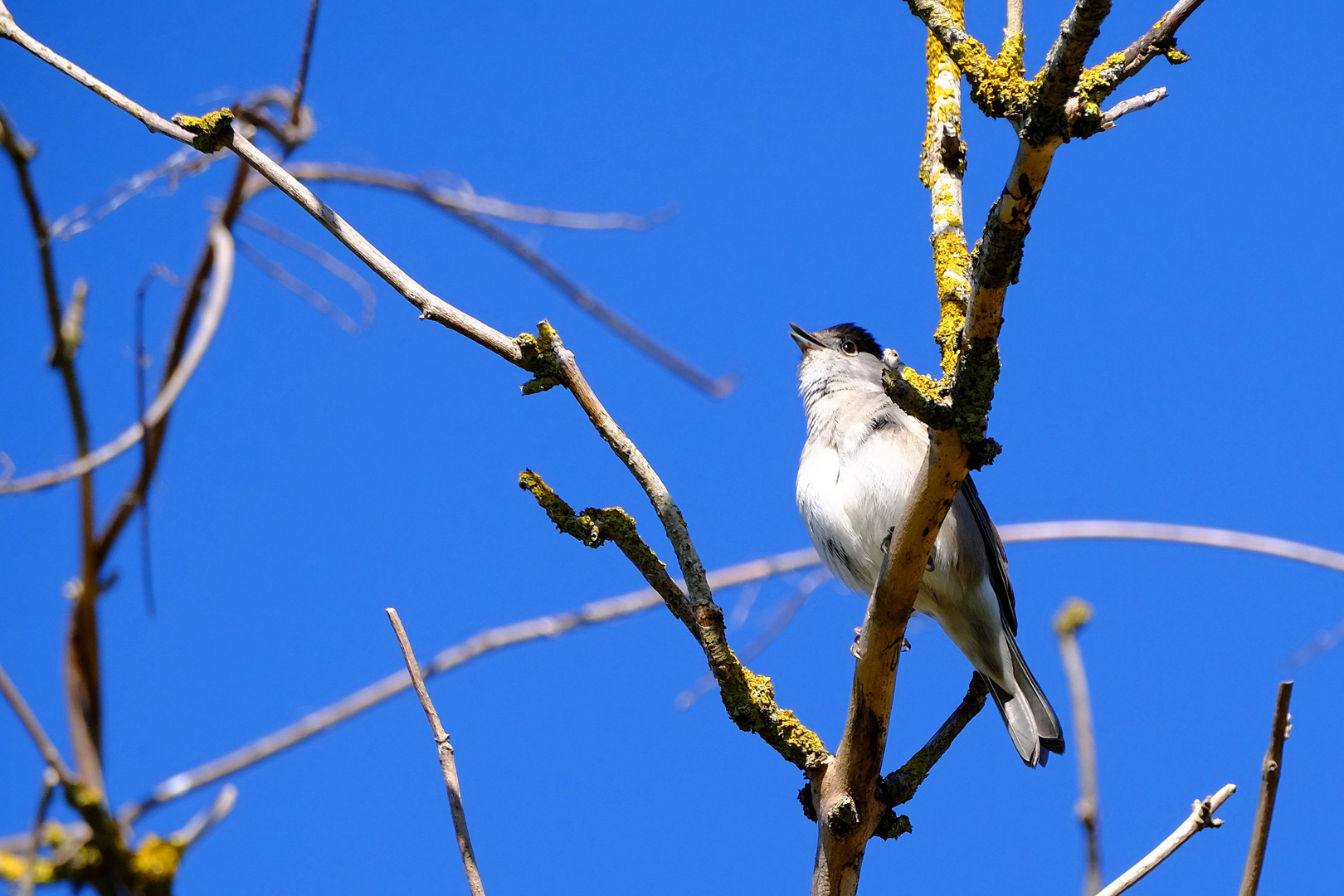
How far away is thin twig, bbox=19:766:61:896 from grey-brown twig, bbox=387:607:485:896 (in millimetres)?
722

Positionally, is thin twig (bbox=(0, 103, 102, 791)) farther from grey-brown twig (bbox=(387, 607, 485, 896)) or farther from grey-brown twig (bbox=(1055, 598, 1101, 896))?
grey-brown twig (bbox=(1055, 598, 1101, 896))

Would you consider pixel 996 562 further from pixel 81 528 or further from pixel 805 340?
pixel 81 528

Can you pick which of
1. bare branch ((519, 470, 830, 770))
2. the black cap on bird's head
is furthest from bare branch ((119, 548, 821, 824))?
the black cap on bird's head

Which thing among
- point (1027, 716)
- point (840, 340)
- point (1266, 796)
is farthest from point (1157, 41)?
point (840, 340)

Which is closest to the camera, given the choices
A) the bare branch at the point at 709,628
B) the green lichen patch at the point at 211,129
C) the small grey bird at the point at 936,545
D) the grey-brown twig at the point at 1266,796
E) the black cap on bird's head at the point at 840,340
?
the grey-brown twig at the point at 1266,796

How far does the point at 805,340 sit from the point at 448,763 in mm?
4848

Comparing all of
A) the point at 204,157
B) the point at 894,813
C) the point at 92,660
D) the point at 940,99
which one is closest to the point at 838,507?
the point at 940,99

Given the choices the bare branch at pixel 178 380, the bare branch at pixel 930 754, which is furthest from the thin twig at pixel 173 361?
the bare branch at pixel 930 754

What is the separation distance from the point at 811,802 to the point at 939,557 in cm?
215

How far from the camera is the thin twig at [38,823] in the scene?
2.18 m

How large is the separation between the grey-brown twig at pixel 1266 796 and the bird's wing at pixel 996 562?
3322mm

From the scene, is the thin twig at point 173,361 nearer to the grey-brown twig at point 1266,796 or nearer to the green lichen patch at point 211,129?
the green lichen patch at point 211,129

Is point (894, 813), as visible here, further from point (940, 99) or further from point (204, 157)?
point (204, 157)

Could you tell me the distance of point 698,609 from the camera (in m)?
3.10
